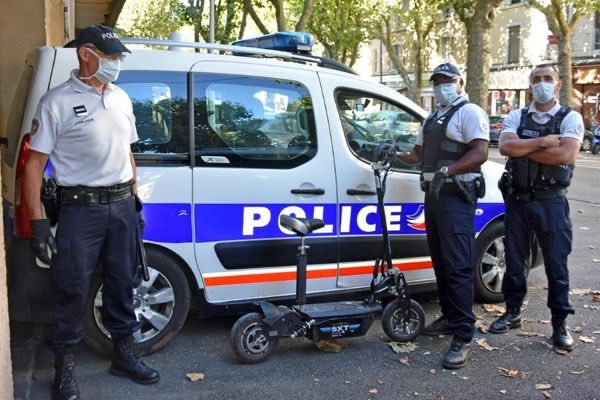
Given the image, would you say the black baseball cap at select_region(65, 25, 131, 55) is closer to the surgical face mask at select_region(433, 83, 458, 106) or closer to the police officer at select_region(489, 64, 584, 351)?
the surgical face mask at select_region(433, 83, 458, 106)

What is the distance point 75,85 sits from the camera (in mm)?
3543

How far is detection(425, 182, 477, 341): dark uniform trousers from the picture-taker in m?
4.32

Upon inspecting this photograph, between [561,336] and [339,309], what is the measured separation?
1550mm

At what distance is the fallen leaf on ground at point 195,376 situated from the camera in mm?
3972

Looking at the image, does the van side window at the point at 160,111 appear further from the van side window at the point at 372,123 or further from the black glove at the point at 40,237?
the van side window at the point at 372,123

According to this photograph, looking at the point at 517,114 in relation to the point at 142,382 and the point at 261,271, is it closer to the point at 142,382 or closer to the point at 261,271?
the point at 261,271

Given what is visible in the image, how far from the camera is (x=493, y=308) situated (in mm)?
5336

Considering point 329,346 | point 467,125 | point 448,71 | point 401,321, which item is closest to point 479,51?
point 448,71

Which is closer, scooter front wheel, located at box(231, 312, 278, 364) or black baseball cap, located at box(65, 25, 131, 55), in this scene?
black baseball cap, located at box(65, 25, 131, 55)

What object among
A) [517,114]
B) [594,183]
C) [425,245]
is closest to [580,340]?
[425,245]

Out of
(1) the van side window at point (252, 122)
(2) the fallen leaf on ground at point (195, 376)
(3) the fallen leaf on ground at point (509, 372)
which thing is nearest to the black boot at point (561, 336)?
(3) the fallen leaf on ground at point (509, 372)

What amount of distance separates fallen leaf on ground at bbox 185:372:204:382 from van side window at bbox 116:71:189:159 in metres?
1.38

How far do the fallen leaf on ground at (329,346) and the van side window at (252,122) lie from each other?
1.24 metres

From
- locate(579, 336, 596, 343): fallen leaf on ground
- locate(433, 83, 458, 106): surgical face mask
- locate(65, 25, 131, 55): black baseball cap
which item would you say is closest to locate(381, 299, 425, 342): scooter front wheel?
locate(579, 336, 596, 343): fallen leaf on ground
